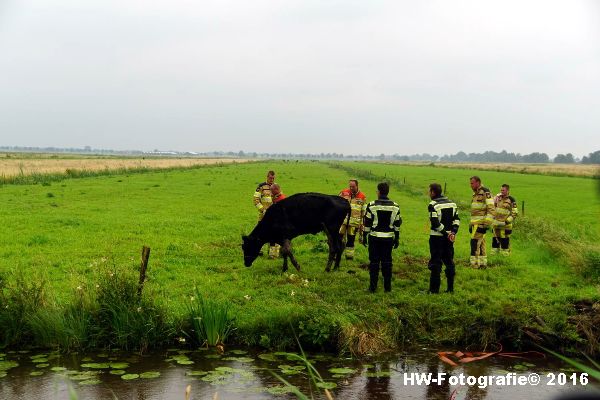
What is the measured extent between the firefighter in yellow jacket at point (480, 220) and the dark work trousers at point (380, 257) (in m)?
3.77

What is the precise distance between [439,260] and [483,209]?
360 centimetres

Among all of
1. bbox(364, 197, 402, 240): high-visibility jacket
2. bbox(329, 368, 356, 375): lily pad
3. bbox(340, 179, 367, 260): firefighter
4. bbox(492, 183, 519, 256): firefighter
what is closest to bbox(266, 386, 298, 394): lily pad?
bbox(329, 368, 356, 375): lily pad

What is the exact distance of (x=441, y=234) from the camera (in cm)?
1095

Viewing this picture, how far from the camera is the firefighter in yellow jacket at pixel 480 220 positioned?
1357 cm

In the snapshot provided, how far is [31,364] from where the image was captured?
8.05 m

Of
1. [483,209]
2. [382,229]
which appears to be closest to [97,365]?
[382,229]

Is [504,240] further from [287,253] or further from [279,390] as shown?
[279,390]

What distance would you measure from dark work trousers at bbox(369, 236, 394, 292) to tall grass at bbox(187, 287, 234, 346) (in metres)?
3.60

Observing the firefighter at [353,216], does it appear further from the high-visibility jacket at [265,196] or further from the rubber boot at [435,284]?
the rubber boot at [435,284]

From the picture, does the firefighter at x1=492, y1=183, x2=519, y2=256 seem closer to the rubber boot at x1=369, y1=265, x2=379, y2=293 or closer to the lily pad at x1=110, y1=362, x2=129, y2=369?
the rubber boot at x1=369, y1=265, x2=379, y2=293

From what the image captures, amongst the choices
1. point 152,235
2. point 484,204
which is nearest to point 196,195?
point 152,235

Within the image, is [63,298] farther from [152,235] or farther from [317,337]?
[152,235]

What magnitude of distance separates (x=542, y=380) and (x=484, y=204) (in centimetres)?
652

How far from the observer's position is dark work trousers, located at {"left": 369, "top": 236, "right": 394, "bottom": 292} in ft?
35.9
